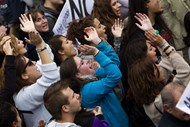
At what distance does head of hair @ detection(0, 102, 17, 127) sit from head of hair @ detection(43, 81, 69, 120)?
0.27m

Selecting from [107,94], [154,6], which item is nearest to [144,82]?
[107,94]

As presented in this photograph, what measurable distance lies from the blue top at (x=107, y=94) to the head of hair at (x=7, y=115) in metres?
0.89

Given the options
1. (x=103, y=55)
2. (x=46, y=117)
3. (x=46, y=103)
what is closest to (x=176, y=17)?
(x=103, y=55)

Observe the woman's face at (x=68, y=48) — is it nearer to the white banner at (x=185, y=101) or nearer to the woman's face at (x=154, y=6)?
the woman's face at (x=154, y=6)

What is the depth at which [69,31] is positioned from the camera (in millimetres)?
5480

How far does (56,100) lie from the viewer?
3.64 m

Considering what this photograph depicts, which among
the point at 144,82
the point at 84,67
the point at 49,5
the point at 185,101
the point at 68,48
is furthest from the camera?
the point at 49,5

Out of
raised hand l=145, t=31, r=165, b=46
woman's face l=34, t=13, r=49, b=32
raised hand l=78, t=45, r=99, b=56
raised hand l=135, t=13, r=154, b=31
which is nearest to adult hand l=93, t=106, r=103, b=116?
raised hand l=78, t=45, r=99, b=56

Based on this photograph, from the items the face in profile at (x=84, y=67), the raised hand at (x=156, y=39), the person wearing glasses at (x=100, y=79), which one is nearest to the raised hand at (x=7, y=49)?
the person wearing glasses at (x=100, y=79)

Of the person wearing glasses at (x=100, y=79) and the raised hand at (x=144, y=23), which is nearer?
the person wearing glasses at (x=100, y=79)

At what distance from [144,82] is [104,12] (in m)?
2.09

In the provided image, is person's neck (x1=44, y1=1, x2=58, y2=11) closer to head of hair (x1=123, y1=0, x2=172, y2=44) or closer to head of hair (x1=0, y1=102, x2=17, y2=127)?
head of hair (x1=123, y1=0, x2=172, y2=44)

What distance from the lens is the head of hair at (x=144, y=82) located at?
4250 millimetres

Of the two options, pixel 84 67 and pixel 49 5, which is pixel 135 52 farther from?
pixel 49 5
